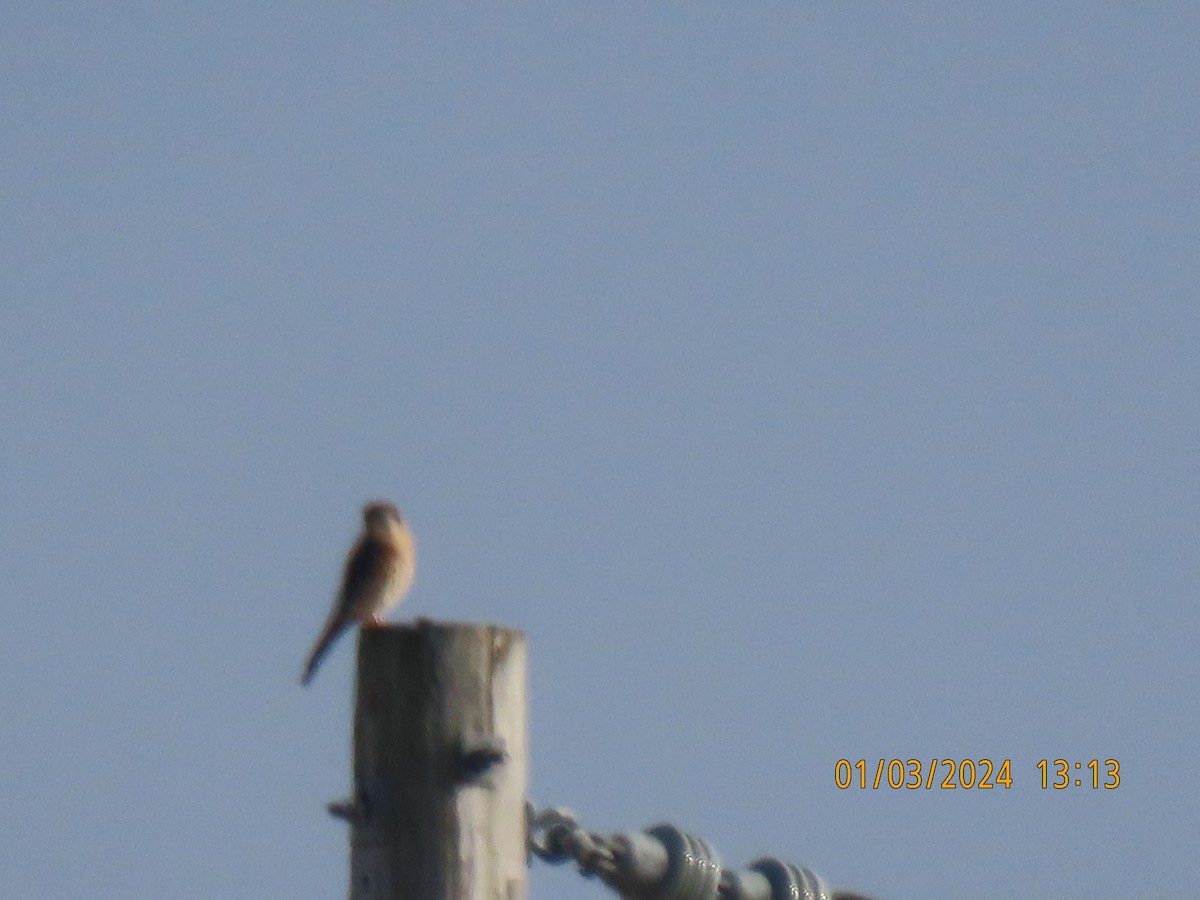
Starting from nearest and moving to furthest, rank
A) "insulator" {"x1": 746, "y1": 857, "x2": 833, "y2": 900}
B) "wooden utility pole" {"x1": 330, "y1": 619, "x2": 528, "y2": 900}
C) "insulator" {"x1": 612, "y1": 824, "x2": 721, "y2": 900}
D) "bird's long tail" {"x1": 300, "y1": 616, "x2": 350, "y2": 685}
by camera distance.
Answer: "wooden utility pole" {"x1": 330, "y1": 619, "x2": 528, "y2": 900} → "insulator" {"x1": 612, "y1": 824, "x2": 721, "y2": 900} → "insulator" {"x1": 746, "y1": 857, "x2": 833, "y2": 900} → "bird's long tail" {"x1": 300, "y1": 616, "x2": 350, "y2": 685}

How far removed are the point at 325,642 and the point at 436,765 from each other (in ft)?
14.1

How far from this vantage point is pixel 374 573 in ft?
31.6

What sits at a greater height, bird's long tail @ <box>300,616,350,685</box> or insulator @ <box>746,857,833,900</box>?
bird's long tail @ <box>300,616,350,685</box>

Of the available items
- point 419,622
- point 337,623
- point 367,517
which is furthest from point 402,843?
point 367,517

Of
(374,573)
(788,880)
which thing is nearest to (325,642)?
(374,573)

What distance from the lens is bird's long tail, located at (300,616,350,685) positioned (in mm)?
8531

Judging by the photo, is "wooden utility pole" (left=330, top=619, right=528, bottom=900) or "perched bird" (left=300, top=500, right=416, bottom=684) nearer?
"wooden utility pole" (left=330, top=619, right=528, bottom=900)

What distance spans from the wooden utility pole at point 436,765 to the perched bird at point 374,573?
4.22 m

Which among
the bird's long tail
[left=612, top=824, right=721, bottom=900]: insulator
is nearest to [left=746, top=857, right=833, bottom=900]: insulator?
[left=612, top=824, right=721, bottom=900]: insulator

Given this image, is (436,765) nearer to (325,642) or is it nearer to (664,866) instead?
(664,866)

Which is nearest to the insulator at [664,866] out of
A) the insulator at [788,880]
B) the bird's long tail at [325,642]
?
the insulator at [788,880]

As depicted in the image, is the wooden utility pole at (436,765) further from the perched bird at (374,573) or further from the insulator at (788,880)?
the perched bird at (374,573)

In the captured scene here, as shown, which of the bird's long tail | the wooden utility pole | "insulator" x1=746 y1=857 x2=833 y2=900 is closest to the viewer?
the wooden utility pole

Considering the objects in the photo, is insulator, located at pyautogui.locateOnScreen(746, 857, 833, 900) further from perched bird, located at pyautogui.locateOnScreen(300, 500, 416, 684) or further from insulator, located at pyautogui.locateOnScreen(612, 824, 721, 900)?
perched bird, located at pyautogui.locateOnScreen(300, 500, 416, 684)
